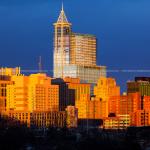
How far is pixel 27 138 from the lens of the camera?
105 m

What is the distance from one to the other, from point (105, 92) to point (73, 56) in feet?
108

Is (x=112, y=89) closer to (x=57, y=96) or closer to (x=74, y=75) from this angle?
(x=57, y=96)

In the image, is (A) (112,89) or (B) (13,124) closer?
(B) (13,124)

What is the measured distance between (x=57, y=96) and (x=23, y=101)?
7562 millimetres

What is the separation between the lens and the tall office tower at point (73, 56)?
18662 cm

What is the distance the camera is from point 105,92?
162 meters

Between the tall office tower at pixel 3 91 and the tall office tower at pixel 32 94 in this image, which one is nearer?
the tall office tower at pixel 32 94

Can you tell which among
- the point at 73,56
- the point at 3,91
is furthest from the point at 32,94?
the point at 73,56

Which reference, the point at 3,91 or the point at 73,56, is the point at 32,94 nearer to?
the point at 3,91

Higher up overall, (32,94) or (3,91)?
(3,91)

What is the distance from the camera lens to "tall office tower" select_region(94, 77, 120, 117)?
157 metres

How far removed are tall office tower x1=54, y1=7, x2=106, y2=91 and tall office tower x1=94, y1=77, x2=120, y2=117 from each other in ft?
57.0

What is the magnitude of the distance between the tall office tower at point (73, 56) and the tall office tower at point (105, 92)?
17379 mm

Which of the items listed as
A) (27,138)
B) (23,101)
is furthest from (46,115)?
(27,138)
